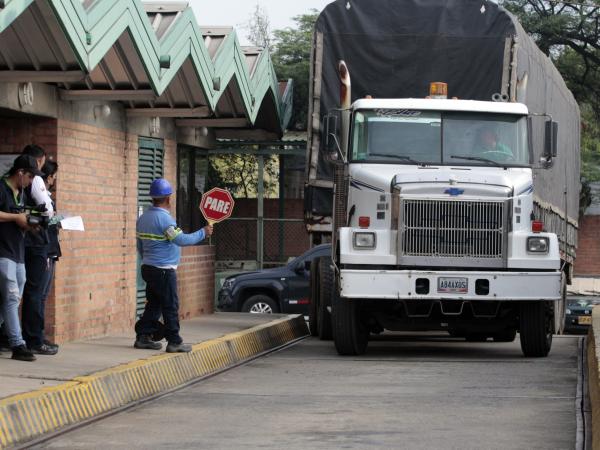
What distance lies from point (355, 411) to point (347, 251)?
17.3 feet

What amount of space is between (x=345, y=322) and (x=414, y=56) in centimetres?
416

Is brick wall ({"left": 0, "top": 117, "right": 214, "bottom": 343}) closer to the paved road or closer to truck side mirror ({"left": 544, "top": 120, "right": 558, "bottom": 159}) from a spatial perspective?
the paved road

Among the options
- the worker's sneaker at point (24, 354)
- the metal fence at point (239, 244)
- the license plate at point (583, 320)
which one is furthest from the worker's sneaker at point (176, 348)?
the license plate at point (583, 320)

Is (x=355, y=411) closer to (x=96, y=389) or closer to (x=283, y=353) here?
(x=96, y=389)

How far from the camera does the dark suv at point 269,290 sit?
27.2m

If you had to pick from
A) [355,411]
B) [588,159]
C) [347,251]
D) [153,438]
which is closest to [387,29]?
[347,251]

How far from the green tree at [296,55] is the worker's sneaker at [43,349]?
22798mm

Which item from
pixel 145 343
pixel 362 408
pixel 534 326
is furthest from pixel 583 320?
pixel 362 408

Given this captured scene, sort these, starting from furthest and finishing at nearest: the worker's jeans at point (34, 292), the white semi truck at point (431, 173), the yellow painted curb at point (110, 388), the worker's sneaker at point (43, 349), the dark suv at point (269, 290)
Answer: the dark suv at point (269, 290) → the white semi truck at point (431, 173) → the worker's sneaker at point (43, 349) → the worker's jeans at point (34, 292) → the yellow painted curb at point (110, 388)

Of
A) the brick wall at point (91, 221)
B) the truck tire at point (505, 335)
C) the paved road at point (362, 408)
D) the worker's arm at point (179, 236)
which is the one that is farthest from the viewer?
the truck tire at point (505, 335)

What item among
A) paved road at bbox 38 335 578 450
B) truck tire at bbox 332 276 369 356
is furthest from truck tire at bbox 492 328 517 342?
truck tire at bbox 332 276 369 356

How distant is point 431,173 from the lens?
17.0m

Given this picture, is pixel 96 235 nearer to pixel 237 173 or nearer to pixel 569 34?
pixel 237 173

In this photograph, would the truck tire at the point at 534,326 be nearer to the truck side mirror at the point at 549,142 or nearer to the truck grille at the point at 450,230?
the truck grille at the point at 450,230
